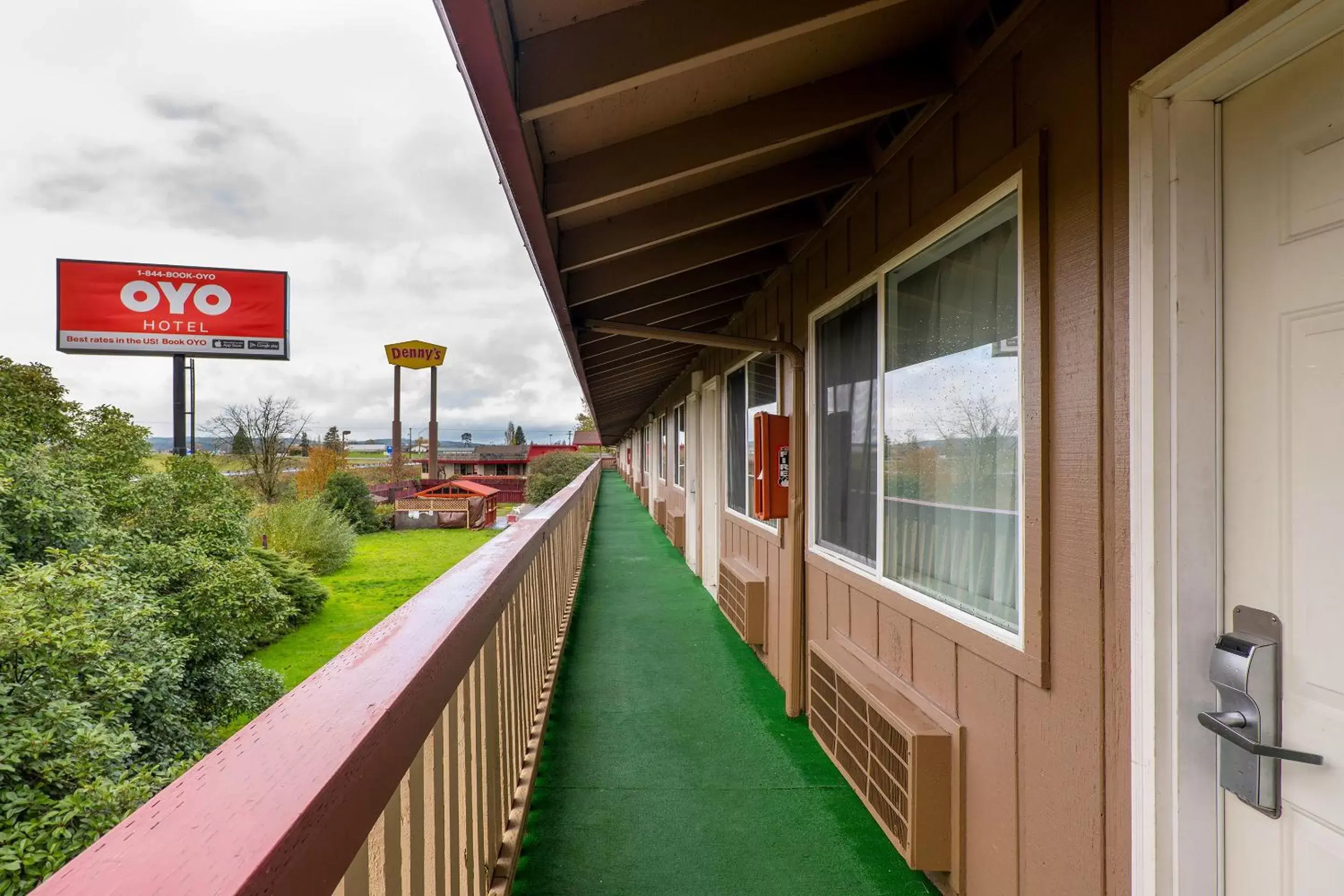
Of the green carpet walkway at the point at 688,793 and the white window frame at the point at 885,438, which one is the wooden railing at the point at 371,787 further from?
the white window frame at the point at 885,438

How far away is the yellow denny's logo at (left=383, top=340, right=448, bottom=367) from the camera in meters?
42.7

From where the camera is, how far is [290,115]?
2797 cm

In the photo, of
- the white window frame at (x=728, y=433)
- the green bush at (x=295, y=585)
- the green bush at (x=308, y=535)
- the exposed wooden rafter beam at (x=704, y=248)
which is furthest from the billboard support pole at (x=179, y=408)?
the exposed wooden rafter beam at (x=704, y=248)

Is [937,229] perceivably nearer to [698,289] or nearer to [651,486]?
[698,289]

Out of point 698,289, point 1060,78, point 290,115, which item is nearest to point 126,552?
point 698,289

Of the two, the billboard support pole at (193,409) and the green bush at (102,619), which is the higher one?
the billboard support pole at (193,409)

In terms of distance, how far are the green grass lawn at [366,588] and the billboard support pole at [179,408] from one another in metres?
4.47

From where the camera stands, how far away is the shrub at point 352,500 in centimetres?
1842

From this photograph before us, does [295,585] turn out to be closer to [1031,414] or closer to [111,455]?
[111,455]

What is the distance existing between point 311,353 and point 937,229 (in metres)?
90.8

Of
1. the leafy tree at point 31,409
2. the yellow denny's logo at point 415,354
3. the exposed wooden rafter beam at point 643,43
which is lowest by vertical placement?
the leafy tree at point 31,409

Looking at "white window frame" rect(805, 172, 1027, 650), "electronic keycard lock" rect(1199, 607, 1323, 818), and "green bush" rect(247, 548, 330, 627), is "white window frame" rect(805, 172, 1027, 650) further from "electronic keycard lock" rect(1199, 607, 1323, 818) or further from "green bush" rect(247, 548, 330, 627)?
"green bush" rect(247, 548, 330, 627)

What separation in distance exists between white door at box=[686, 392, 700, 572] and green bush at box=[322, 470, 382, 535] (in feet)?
47.9

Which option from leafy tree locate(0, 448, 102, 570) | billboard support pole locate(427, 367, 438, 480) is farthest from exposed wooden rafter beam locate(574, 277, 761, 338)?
billboard support pole locate(427, 367, 438, 480)
